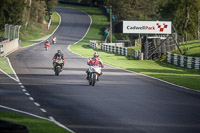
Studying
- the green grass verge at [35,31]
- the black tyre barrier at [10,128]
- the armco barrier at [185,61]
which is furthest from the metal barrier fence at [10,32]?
the black tyre barrier at [10,128]

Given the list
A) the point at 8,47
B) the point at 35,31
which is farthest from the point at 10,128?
the point at 35,31

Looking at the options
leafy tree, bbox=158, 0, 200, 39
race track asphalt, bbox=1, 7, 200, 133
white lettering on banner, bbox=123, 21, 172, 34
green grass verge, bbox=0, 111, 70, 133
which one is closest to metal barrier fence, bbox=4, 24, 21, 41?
white lettering on banner, bbox=123, 21, 172, 34

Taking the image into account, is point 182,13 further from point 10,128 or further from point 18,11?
point 10,128

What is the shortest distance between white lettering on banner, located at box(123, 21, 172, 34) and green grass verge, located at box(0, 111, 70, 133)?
138ft

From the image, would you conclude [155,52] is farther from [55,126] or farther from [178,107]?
[55,126]

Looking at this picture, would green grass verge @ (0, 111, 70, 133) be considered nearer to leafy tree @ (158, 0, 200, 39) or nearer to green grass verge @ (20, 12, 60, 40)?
green grass verge @ (20, 12, 60, 40)

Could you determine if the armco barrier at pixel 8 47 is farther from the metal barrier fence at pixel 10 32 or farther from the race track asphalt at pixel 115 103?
the race track asphalt at pixel 115 103

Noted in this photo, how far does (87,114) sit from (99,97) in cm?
Result: 428

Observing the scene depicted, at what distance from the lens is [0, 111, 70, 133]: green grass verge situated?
11845 millimetres

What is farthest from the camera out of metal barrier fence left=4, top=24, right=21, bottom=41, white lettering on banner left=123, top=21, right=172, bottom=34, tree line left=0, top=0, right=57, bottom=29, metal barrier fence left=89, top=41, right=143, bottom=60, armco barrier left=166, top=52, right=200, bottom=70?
tree line left=0, top=0, right=57, bottom=29

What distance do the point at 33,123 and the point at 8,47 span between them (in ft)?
137

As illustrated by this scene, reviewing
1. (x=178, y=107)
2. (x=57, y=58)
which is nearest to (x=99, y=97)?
(x=178, y=107)

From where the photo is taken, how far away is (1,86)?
72.7 feet

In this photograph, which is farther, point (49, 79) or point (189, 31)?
point (189, 31)
